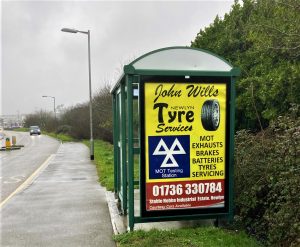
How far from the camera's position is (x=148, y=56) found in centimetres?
537

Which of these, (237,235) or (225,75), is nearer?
(237,235)

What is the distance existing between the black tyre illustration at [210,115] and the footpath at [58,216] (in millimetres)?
2281

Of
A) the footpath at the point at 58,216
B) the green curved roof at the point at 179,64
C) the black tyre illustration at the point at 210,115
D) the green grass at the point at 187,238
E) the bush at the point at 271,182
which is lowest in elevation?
the footpath at the point at 58,216

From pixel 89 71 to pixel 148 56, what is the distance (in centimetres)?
1623

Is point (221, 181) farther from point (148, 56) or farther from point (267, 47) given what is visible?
point (267, 47)

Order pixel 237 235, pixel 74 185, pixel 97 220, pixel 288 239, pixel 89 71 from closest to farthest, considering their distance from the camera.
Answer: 1. pixel 288 239
2. pixel 237 235
3. pixel 97 220
4. pixel 74 185
5. pixel 89 71

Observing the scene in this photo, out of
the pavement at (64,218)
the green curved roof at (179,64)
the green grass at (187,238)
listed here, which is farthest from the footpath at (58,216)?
the green curved roof at (179,64)

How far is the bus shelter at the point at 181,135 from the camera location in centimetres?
533

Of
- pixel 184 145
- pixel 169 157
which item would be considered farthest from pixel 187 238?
pixel 184 145

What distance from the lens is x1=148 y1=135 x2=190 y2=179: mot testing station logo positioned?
5.37 meters

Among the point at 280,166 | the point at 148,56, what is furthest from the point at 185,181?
the point at 148,56

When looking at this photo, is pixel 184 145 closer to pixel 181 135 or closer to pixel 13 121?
pixel 181 135

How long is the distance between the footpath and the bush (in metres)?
2.16

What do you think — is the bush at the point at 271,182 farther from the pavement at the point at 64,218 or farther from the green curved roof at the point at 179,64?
the green curved roof at the point at 179,64
